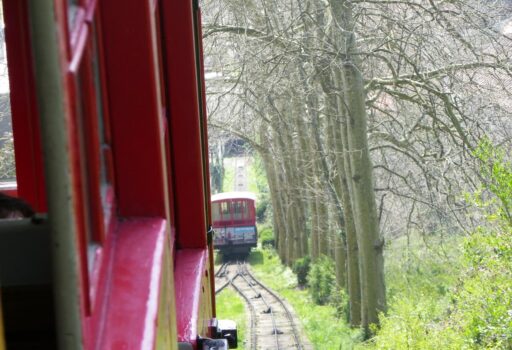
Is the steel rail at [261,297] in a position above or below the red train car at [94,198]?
below

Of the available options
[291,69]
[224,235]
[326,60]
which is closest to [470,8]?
[326,60]

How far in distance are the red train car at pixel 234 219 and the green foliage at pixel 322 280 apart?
13.8 meters

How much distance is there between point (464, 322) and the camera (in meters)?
11.6

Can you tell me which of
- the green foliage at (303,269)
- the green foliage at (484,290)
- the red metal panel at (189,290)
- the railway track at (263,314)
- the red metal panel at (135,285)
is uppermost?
the red metal panel at (135,285)

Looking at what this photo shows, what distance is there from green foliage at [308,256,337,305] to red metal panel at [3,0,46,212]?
24.2 m

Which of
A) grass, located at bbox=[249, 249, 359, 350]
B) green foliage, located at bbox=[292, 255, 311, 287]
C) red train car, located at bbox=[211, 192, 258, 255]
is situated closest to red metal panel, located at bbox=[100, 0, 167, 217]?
grass, located at bbox=[249, 249, 359, 350]

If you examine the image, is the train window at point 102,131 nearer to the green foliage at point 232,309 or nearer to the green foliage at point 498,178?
the green foliage at point 498,178

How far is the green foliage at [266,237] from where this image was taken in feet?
176

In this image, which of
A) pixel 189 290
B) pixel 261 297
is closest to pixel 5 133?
pixel 189 290

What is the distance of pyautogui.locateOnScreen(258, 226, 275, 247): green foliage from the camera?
5372cm

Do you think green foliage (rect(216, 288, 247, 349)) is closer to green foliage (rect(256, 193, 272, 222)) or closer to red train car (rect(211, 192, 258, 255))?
red train car (rect(211, 192, 258, 255))

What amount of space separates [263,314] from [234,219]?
16.4 meters

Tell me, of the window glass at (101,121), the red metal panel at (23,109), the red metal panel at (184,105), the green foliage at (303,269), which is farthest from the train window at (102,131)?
the green foliage at (303,269)

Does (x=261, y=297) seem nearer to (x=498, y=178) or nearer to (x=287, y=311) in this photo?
(x=287, y=311)
